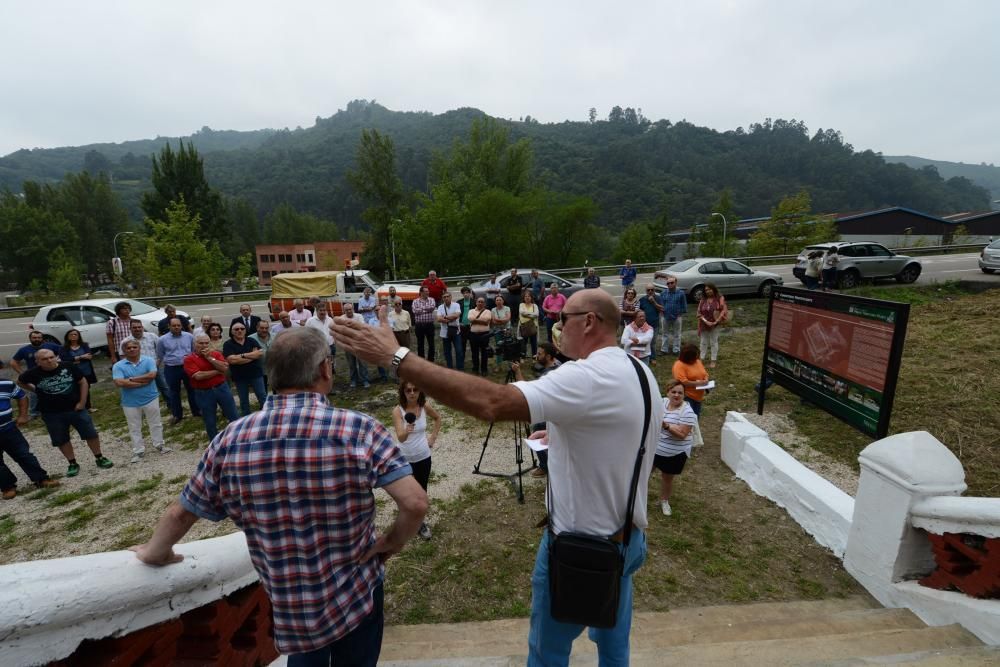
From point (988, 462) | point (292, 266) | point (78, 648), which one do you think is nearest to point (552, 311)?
point (988, 462)

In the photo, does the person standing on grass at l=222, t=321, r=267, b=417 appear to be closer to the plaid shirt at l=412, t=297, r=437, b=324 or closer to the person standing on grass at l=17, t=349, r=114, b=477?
the person standing on grass at l=17, t=349, r=114, b=477

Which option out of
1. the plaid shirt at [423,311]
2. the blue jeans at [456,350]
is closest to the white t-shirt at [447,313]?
the blue jeans at [456,350]

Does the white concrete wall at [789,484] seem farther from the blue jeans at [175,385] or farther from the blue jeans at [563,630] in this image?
the blue jeans at [175,385]

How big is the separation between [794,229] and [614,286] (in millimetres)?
31539

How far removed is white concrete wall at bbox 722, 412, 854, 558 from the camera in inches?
168

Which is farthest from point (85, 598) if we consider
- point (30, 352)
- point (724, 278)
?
point (724, 278)

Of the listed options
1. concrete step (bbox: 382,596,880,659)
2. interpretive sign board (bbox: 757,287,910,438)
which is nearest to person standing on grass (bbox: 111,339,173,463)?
concrete step (bbox: 382,596,880,659)

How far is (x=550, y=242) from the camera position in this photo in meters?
34.7

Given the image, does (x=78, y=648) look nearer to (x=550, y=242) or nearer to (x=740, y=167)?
(x=550, y=242)

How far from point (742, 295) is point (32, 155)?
788ft

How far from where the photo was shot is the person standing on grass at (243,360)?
293 inches

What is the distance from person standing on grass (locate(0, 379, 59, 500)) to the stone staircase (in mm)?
5748

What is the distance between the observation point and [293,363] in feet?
5.75

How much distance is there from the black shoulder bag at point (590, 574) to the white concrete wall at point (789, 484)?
335 centimetres
